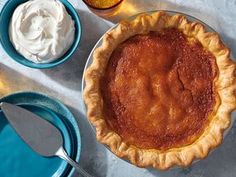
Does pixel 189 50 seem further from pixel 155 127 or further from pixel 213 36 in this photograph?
pixel 155 127

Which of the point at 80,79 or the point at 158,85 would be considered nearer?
the point at 158,85

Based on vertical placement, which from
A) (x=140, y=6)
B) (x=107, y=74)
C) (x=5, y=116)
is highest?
(x=140, y=6)

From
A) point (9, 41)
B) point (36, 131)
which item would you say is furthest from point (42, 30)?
point (36, 131)

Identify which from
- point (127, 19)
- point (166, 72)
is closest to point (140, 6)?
point (127, 19)

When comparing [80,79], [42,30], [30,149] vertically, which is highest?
[42,30]

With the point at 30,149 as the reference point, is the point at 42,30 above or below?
above

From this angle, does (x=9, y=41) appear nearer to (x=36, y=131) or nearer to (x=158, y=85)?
(x=36, y=131)

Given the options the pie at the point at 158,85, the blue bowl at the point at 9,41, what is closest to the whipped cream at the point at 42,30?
the blue bowl at the point at 9,41

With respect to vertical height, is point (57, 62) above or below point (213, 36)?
below
